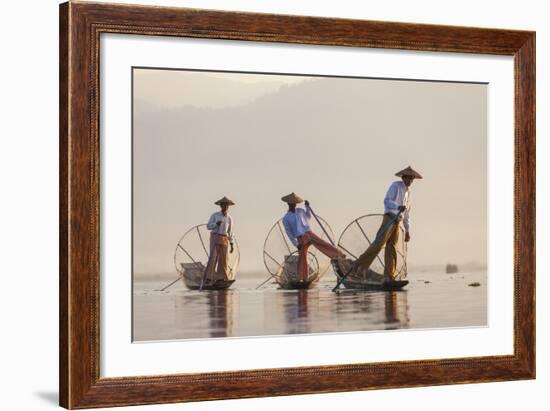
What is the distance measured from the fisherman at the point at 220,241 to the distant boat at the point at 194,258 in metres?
0.01

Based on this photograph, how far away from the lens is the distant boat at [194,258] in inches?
129

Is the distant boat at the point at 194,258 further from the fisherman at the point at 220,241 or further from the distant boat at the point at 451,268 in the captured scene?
the distant boat at the point at 451,268

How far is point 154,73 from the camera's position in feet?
10.7

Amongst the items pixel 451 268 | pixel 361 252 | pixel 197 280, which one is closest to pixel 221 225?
pixel 197 280

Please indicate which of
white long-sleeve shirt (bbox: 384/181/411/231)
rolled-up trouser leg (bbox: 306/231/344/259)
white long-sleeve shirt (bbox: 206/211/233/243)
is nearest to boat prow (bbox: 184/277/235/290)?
white long-sleeve shirt (bbox: 206/211/233/243)

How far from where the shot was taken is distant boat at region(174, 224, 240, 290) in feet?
10.8

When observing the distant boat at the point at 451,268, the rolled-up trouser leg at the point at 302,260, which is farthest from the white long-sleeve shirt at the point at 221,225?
the distant boat at the point at 451,268

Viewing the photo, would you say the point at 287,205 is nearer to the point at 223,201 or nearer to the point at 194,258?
the point at 223,201

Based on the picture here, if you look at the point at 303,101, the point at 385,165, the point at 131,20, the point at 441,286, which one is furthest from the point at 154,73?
the point at 441,286

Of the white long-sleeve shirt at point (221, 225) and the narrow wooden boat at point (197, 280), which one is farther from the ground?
the white long-sleeve shirt at point (221, 225)

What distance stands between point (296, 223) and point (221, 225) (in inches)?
8.3

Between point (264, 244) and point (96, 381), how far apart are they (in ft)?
1.89

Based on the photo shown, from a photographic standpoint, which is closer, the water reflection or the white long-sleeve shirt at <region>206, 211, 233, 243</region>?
the white long-sleeve shirt at <region>206, 211, 233, 243</region>

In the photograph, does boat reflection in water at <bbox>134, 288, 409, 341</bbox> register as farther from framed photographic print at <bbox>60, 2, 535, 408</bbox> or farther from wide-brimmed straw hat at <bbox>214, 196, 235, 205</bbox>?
wide-brimmed straw hat at <bbox>214, 196, 235, 205</bbox>
